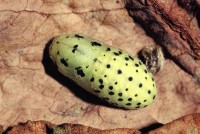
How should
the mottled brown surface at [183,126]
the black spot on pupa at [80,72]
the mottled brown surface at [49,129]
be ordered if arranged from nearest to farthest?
the mottled brown surface at [49,129] < the mottled brown surface at [183,126] < the black spot on pupa at [80,72]

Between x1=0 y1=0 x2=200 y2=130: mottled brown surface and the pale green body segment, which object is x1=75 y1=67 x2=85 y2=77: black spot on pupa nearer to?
the pale green body segment

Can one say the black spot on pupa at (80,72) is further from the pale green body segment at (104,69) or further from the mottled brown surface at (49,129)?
the mottled brown surface at (49,129)

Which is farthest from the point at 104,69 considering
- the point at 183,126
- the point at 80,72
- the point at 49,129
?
the point at 183,126

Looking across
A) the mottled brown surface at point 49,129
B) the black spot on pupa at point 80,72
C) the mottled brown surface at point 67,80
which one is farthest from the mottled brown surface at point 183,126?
the black spot on pupa at point 80,72

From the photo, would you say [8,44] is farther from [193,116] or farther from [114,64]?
[193,116]

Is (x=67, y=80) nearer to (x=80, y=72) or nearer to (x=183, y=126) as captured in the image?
(x=80, y=72)

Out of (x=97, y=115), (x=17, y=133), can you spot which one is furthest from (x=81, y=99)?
(x=17, y=133)
